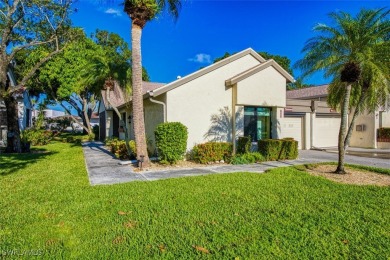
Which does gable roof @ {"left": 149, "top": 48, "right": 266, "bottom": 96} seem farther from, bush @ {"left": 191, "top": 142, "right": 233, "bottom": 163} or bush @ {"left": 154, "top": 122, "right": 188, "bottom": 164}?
bush @ {"left": 191, "top": 142, "right": 233, "bottom": 163}

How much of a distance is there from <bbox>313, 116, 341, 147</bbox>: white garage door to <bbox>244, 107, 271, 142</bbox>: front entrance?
672 centimetres

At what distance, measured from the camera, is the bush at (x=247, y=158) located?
11.7 metres

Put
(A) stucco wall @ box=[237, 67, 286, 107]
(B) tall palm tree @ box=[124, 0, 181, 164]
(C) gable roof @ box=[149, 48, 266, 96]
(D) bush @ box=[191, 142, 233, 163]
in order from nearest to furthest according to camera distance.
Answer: (B) tall palm tree @ box=[124, 0, 181, 164], (C) gable roof @ box=[149, 48, 266, 96], (D) bush @ box=[191, 142, 233, 163], (A) stucco wall @ box=[237, 67, 286, 107]

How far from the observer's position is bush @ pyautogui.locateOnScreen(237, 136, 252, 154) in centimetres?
1239

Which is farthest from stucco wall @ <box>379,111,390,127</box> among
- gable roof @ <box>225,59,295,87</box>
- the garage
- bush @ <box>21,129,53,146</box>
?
bush @ <box>21,129,53,146</box>

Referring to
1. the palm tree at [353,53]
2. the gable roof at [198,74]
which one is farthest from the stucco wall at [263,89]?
the palm tree at [353,53]

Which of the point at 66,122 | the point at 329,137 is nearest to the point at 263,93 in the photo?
the point at 329,137

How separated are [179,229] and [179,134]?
21.7 feet

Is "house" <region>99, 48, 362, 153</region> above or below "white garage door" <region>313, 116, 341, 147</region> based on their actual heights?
above

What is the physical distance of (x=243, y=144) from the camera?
12555 mm

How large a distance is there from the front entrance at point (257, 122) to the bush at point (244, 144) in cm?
96

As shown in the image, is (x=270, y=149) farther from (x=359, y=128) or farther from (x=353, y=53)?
(x=359, y=128)

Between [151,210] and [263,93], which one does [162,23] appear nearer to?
[263,93]

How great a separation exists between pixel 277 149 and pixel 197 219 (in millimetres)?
8922
